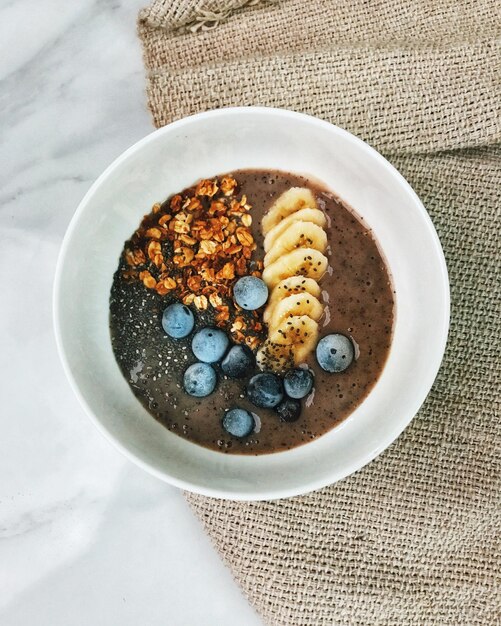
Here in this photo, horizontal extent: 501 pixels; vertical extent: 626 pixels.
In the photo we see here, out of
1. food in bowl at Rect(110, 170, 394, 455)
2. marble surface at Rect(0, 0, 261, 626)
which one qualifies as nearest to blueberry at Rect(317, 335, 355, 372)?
food in bowl at Rect(110, 170, 394, 455)

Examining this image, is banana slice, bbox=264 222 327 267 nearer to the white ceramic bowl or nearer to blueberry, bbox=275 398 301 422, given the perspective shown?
the white ceramic bowl

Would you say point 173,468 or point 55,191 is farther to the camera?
point 55,191

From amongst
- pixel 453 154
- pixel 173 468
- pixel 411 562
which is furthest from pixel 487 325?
pixel 173 468

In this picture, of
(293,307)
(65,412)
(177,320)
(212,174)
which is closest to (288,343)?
(293,307)

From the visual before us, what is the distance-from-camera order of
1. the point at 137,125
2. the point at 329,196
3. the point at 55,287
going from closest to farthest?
the point at 55,287 < the point at 329,196 < the point at 137,125

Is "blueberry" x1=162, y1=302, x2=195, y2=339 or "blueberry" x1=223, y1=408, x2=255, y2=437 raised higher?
"blueberry" x1=162, y1=302, x2=195, y2=339

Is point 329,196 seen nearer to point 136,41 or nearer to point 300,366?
point 300,366

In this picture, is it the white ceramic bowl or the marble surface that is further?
the marble surface

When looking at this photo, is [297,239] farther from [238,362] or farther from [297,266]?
[238,362]

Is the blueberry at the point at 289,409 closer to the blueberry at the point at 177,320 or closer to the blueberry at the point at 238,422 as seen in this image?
the blueberry at the point at 238,422
